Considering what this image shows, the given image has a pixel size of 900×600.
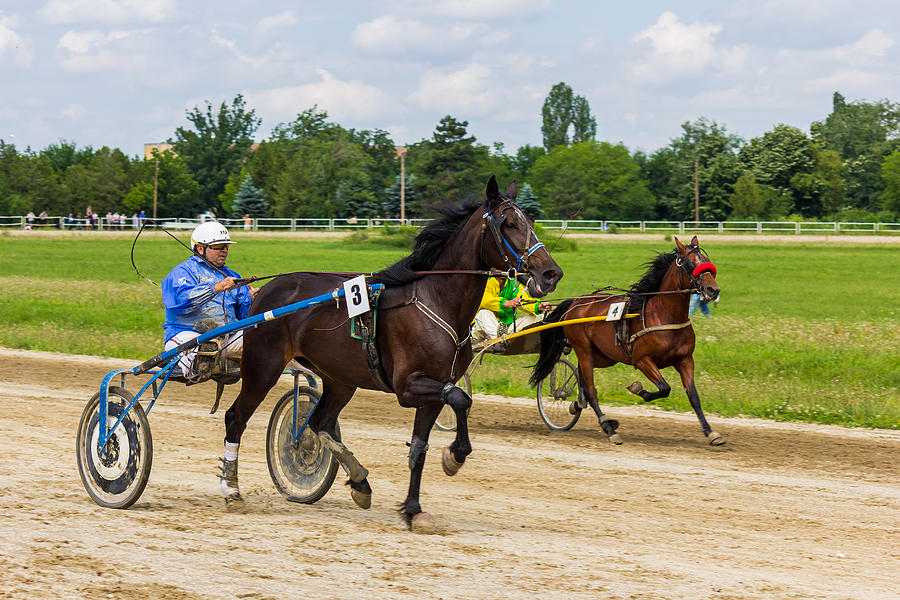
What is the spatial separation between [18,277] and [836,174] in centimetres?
5407

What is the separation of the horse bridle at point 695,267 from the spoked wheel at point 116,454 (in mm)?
5116

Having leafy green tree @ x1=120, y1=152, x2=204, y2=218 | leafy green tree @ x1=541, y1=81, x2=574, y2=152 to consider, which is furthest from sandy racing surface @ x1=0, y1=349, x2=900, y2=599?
leafy green tree @ x1=541, y1=81, x2=574, y2=152

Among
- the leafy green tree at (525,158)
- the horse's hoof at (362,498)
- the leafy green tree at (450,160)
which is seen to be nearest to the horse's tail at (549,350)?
the horse's hoof at (362,498)

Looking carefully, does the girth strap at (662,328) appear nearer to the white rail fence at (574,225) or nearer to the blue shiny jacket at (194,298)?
the blue shiny jacket at (194,298)

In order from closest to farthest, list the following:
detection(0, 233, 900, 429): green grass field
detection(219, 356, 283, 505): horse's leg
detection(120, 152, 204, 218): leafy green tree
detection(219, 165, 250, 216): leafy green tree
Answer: detection(219, 356, 283, 505): horse's leg → detection(0, 233, 900, 429): green grass field → detection(120, 152, 204, 218): leafy green tree → detection(219, 165, 250, 216): leafy green tree

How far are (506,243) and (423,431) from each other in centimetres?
124

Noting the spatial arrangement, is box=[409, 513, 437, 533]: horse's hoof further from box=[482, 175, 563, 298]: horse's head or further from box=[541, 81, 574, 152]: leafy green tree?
box=[541, 81, 574, 152]: leafy green tree

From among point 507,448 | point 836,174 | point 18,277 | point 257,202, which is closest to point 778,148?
point 836,174

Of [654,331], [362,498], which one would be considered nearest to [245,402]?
[362,498]

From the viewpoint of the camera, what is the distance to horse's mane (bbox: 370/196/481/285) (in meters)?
6.18

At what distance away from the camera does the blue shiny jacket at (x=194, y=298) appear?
6626 mm

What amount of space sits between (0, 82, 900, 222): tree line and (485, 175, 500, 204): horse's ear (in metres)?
43.0

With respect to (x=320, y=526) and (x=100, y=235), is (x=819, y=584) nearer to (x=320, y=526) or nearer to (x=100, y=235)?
(x=320, y=526)

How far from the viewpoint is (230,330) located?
20.7 feet
